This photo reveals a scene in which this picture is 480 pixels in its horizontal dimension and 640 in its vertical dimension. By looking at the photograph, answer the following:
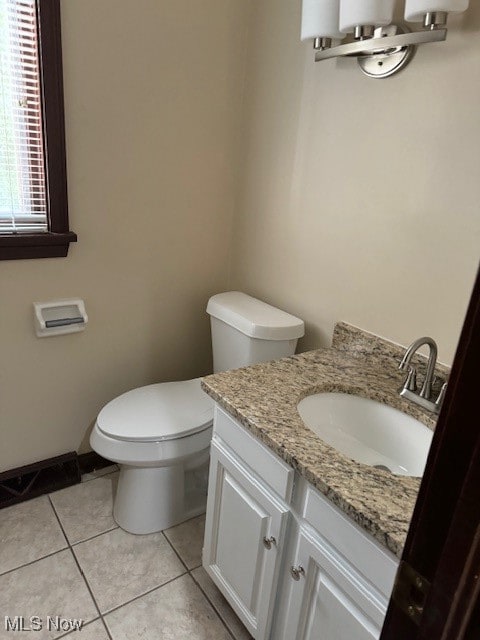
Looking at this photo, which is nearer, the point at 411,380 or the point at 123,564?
the point at 411,380

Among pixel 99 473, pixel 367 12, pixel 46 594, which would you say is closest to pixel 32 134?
pixel 367 12

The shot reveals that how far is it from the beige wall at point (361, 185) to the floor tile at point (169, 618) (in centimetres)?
98

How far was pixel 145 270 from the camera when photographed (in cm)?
193

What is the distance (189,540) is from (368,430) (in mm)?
891

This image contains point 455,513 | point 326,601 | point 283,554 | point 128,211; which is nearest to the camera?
point 455,513

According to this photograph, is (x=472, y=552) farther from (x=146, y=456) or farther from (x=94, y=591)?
(x=94, y=591)

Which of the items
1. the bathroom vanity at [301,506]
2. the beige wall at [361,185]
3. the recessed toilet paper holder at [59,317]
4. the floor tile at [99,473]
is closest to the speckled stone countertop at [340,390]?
the bathroom vanity at [301,506]

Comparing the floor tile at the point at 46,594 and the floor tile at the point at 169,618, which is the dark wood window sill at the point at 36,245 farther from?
the floor tile at the point at 169,618

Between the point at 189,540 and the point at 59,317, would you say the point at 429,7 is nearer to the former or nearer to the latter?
the point at 59,317

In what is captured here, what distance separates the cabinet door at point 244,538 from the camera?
1147mm

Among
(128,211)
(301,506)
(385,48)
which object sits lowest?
(301,506)

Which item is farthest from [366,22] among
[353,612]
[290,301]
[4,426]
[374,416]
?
[4,426]

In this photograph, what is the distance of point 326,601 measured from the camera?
3.30 ft

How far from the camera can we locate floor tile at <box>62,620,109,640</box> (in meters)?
1.37
